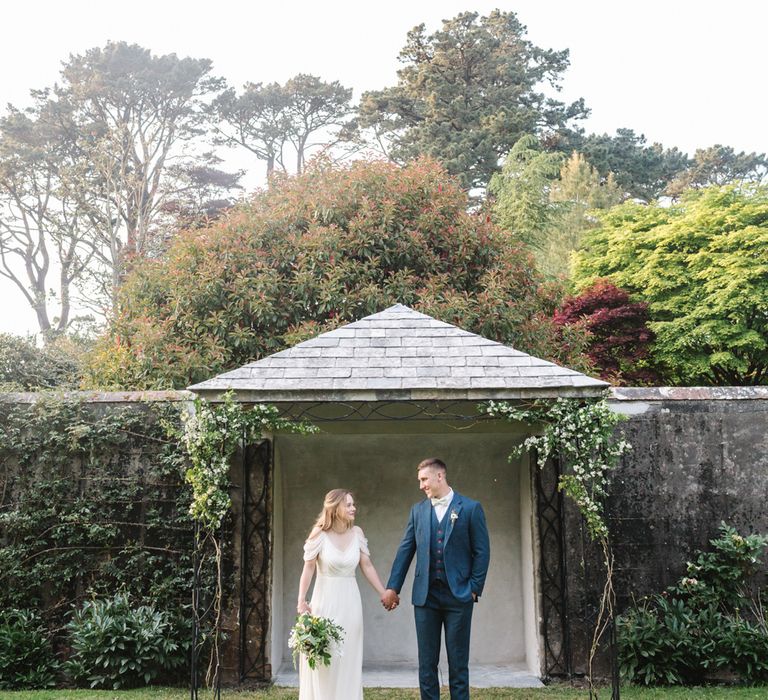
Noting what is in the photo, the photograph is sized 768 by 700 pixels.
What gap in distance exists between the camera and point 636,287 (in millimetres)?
15227

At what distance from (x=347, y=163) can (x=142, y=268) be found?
308 centimetres

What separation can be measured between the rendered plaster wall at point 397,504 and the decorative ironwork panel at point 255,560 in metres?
0.68

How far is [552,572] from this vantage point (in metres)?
6.62

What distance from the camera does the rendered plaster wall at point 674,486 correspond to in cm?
652

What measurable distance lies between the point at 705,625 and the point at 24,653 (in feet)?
17.7

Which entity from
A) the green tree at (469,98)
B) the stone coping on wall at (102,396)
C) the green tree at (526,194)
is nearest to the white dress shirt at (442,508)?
the stone coping on wall at (102,396)

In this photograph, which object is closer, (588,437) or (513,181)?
(588,437)

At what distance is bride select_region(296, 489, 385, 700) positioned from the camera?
5.11 meters

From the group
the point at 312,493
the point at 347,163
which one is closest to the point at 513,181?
the point at 347,163

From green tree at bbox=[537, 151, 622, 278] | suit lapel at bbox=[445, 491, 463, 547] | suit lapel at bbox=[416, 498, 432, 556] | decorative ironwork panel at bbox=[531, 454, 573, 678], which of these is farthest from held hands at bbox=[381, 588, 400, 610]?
green tree at bbox=[537, 151, 622, 278]

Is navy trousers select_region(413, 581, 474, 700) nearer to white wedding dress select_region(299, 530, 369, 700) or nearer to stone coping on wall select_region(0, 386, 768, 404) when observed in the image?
white wedding dress select_region(299, 530, 369, 700)

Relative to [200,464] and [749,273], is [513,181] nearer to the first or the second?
[749,273]

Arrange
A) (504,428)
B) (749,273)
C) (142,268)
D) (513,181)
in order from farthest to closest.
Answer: (513,181) → (749,273) → (142,268) → (504,428)

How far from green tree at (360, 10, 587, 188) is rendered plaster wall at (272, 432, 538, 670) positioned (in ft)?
46.8
